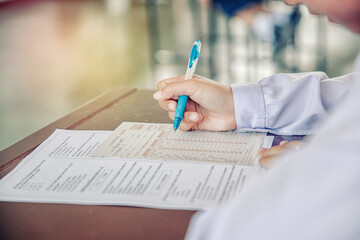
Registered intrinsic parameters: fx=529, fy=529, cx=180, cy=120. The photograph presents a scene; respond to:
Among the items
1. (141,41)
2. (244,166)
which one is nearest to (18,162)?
(244,166)

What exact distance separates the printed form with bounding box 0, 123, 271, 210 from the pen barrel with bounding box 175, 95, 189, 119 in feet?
0.55

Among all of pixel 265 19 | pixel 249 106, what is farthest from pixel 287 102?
pixel 265 19

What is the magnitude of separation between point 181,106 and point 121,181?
0.27m

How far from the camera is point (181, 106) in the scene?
1043 millimetres

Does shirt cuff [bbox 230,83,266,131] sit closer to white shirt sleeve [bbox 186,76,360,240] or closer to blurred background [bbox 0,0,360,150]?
white shirt sleeve [bbox 186,76,360,240]

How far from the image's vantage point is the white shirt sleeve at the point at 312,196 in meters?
0.49

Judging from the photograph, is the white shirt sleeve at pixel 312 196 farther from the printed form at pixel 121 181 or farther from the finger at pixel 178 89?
the finger at pixel 178 89

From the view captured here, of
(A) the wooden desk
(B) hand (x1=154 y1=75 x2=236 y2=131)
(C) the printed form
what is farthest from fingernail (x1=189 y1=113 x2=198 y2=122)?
(A) the wooden desk

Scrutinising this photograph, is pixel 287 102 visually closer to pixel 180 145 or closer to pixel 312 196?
pixel 180 145

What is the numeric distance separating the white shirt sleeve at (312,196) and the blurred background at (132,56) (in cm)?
258

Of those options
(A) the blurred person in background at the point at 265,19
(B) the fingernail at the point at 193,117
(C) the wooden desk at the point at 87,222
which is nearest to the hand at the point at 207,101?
(B) the fingernail at the point at 193,117

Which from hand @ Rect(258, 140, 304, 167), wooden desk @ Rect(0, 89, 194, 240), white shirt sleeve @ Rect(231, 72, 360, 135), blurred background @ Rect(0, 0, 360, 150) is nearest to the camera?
wooden desk @ Rect(0, 89, 194, 240)

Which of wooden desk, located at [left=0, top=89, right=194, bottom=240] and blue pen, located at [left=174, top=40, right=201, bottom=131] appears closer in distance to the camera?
wooden desk, located at [left=0, top=89, right=194, bottom=240]

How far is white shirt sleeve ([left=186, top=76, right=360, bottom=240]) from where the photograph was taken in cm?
49
